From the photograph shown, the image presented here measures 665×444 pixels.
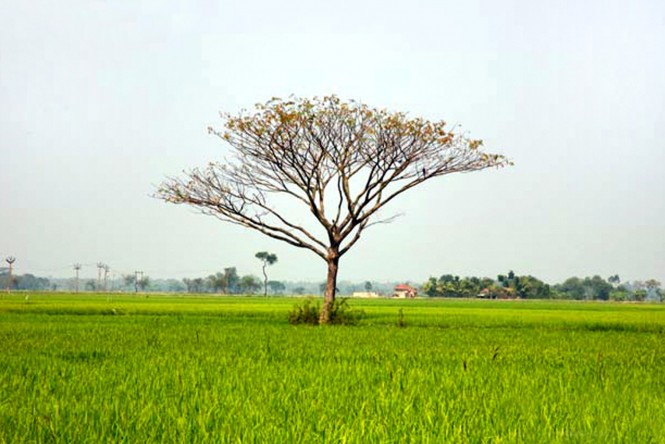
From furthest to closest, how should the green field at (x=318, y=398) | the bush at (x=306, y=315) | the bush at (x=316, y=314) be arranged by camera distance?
the bush at (x=306, y=315) → the bush at (x=316, y=314) → the green field at (x=318, y=398)

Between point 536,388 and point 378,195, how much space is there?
1974 cm

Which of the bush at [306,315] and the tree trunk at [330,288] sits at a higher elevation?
the tree trunk at [330,288]

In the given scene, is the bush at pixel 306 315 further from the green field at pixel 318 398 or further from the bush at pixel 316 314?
the green field at pixel 318 398

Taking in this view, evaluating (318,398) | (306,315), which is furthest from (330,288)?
(318,398)

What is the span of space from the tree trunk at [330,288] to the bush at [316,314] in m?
0.19

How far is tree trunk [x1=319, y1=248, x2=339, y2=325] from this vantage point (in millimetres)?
26359

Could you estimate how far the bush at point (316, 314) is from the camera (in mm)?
26484

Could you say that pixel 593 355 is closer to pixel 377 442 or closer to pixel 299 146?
pixel 377 442

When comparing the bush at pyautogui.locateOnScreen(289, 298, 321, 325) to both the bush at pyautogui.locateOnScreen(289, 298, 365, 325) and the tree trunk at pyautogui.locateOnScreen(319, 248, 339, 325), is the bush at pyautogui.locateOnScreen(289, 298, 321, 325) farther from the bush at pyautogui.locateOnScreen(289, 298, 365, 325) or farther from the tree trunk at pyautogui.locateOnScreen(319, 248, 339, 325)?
the tree trunk at pyautogui.locateOnScreen(319, 248, 339, 325)

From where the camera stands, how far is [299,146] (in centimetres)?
2641

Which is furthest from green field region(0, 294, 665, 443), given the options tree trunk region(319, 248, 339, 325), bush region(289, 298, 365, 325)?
bush region(289, 298, 365, 325)

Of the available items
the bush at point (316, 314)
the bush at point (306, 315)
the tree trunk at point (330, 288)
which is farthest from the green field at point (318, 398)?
the bush at point (306, 315)

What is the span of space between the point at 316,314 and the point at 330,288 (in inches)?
50.6

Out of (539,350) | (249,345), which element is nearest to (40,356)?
(249,345)
